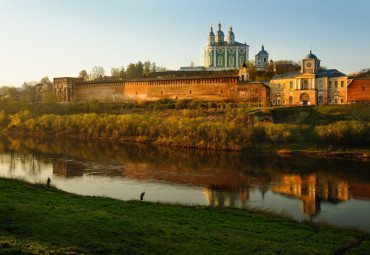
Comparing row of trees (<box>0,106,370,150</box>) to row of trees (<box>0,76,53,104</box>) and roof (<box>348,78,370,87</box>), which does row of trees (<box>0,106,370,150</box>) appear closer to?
roof (<box>348,78,370,87</box>)

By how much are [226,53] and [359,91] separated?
24.9 meters

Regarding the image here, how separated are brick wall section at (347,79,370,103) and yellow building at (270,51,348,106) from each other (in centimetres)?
33

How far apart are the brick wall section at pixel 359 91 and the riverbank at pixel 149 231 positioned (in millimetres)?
17694

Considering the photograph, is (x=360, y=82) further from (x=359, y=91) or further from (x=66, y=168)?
(x=66, y=168)

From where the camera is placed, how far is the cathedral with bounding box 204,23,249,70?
46.8m

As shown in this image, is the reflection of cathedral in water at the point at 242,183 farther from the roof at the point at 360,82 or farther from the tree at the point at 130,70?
the tree at the point at 130,70

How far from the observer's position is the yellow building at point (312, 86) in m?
24.5

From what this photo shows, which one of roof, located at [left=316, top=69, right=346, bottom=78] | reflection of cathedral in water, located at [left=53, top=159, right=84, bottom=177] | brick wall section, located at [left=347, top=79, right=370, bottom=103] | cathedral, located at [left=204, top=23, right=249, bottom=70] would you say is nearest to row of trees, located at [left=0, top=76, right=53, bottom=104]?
cathedral, located at [left=204, top=23, right=249, bottom=70]

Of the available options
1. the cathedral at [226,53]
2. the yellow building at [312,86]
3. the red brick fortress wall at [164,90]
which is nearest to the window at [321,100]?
the yellow building at [312,86]

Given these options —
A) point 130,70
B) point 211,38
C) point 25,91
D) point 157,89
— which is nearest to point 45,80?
point 25,91

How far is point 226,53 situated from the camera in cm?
4678

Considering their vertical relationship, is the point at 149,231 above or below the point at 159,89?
below

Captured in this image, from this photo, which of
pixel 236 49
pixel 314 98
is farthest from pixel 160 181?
pixel 236 49

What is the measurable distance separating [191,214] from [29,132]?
79.8 ft
